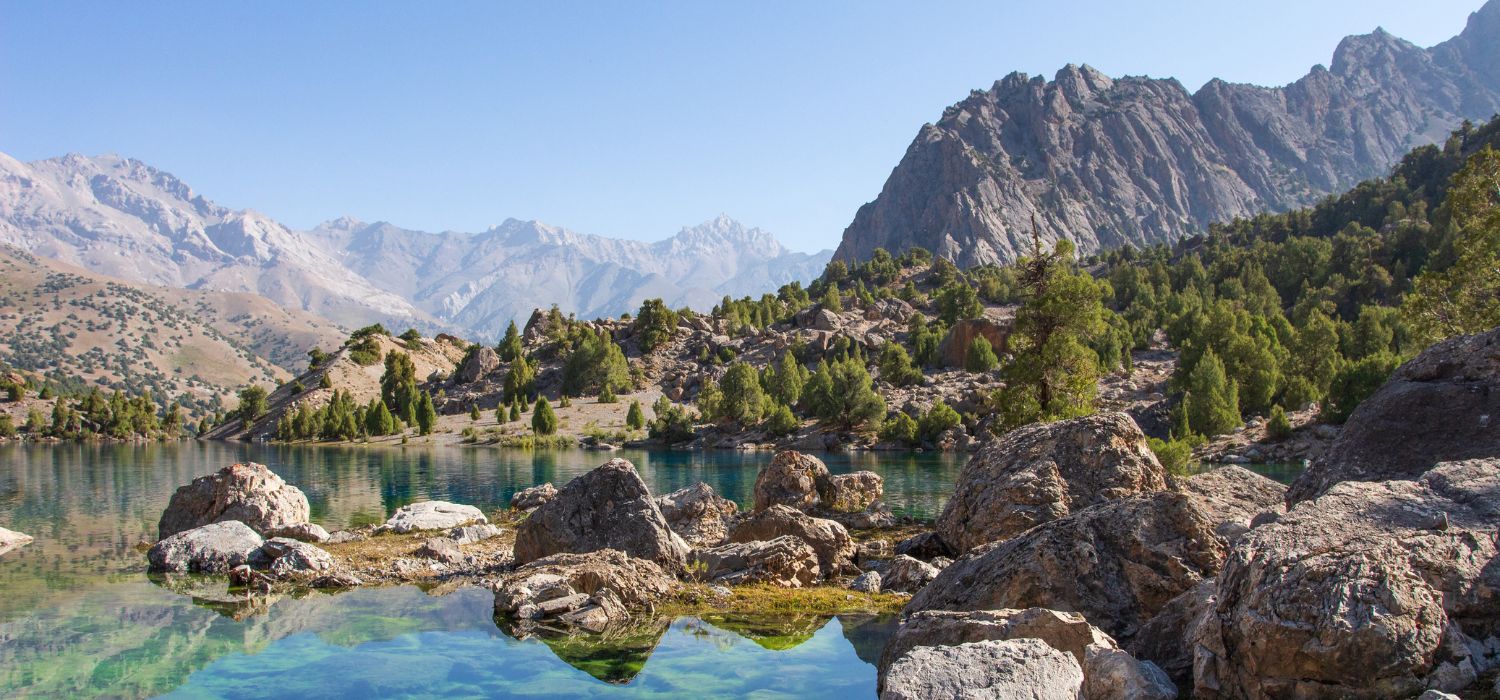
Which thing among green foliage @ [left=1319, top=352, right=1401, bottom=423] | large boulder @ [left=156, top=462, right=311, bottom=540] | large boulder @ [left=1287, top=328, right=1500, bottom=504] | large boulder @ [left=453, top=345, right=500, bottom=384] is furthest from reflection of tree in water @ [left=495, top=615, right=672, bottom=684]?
large boulder @ [left=453, top=345, right=500, bottom=384]

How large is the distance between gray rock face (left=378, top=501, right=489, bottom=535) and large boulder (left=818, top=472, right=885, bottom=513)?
15.2 m

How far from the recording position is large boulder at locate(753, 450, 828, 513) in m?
40.1

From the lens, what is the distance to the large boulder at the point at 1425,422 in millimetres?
14273

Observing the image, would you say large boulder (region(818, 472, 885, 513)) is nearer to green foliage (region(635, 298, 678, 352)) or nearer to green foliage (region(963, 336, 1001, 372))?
green foliage (region(963, 336, 1001, 372))

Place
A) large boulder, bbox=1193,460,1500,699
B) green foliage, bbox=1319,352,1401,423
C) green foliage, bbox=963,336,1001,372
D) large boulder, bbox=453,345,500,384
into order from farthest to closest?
large boulder, bbox=453,345,500,384
green foliage, bbox=963,336,1001,372
green foliage, bbox=1319,352,1401,423
large boulder, bbox=1193,460,1500,699

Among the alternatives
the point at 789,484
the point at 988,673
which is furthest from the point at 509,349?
the point at 988,673

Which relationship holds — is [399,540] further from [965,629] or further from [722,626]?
[965,629]

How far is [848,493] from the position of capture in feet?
139

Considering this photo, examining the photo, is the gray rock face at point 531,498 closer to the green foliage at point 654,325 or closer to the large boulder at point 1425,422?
the large boulder at point 1425,422

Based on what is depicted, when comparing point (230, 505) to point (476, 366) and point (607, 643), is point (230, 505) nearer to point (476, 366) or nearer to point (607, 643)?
point (607, 643)

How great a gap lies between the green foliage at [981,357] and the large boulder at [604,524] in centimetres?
11834

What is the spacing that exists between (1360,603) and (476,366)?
6862 inches

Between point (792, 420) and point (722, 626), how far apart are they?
101507 mm

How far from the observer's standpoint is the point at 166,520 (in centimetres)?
3275
